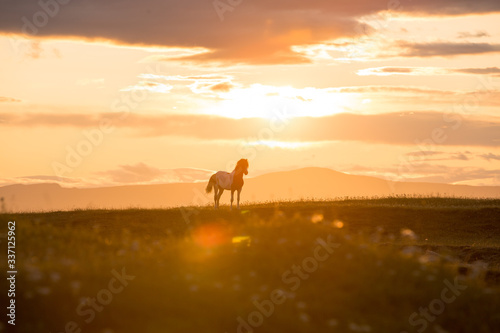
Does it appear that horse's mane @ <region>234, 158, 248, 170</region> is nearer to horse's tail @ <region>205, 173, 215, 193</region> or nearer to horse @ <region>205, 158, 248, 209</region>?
horse @ <region>205, 158, 248, 209</region>

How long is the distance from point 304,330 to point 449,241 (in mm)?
18949

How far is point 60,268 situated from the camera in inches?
610

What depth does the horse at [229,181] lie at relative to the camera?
37.2 meters

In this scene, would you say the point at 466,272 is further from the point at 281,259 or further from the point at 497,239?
the point at 497,239

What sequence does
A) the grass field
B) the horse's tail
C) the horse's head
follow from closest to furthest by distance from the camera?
the grass field
the horse's head
the horse's tail

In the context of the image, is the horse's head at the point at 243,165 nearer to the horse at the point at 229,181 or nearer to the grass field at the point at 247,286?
the horse at the point at 229,181

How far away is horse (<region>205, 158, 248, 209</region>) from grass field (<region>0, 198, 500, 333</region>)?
15674 millimetres

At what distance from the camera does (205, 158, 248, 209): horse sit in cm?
3716

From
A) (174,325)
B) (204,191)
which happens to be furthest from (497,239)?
(174,325)

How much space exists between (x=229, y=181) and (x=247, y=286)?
21.8 m

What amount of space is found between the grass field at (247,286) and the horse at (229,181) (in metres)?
15.7

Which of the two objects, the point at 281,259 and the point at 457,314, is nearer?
the point at 457,314

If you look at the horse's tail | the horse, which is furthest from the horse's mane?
the horse's tail

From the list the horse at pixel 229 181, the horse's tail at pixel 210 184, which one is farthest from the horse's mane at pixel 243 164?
the horse's tail at pixel 210 184
